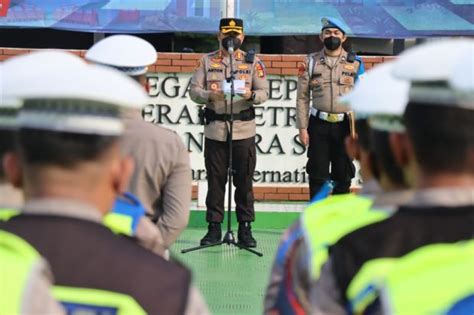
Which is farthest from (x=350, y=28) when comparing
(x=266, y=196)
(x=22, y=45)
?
(x=22, y=45)

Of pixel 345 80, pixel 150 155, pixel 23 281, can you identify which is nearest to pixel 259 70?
pixel 345 80

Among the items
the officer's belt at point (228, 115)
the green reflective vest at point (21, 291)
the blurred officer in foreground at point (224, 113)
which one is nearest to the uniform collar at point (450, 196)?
the green reflective vest at point (21, 291)

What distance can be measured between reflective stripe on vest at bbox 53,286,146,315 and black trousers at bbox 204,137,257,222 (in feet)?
21.2

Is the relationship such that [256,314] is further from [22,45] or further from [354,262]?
[22,45]

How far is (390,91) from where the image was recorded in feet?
7.98

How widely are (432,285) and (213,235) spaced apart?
6.70 m

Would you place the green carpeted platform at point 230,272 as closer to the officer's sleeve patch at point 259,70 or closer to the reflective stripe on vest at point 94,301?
the officer's sleeve patch at point 259,70

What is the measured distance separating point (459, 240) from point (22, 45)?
10450 millimetres

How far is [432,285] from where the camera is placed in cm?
173

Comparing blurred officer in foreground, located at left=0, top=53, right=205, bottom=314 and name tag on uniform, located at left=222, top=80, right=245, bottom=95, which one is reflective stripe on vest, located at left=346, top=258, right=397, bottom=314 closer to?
blurred officer in foreground, located at left=0, top=53, right=205, bottom=314

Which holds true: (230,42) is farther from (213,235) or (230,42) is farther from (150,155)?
(150,155)

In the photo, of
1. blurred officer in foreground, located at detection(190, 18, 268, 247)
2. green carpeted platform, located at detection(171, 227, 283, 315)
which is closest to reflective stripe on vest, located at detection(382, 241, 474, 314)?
green carpeted platform, located at detection(171, 227, 283, 315)

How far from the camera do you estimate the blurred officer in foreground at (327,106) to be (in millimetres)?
8422

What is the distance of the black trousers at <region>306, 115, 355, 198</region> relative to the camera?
8430 millimetres
